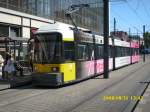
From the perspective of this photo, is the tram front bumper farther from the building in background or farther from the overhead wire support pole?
the building in background

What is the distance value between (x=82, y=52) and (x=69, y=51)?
2.42 metres

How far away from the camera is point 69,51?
20.3 meters

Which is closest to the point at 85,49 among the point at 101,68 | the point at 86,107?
the point at 101,68

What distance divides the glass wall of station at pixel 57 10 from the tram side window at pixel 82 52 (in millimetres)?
15624

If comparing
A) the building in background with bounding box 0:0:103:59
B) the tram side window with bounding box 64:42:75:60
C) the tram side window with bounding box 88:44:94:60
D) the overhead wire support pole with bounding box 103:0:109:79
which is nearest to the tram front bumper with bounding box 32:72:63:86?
the tram side window with bounding box 64:42:75:60

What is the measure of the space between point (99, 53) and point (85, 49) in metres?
4.44

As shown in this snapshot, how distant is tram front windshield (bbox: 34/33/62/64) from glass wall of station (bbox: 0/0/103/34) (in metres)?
17.8

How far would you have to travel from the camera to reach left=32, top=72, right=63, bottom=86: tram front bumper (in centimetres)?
1905

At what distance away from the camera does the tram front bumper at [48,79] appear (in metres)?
19.0
